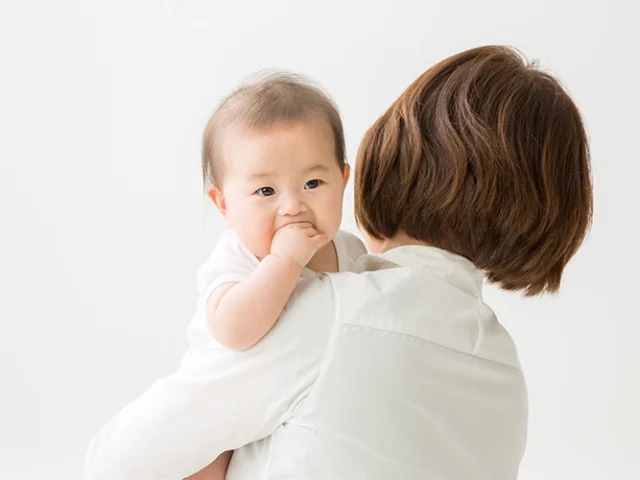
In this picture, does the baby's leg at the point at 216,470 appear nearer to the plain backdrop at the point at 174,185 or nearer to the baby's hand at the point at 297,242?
the baby's hand at the point at 297,242

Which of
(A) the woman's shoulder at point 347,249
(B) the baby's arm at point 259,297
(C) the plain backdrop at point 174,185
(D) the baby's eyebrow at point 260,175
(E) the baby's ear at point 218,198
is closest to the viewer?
(B) the baby's arm at point 259,297

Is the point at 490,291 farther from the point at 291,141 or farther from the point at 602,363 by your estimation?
the point at 291,141

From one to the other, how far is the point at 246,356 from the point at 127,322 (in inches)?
93.4

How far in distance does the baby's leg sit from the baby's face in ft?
1.01

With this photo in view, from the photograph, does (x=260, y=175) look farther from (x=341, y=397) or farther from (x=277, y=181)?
(x=341, y=397)

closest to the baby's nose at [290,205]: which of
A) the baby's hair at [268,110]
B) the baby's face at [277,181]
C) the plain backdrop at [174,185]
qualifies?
the baby's face at [277,181]

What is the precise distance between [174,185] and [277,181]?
2.18 meters

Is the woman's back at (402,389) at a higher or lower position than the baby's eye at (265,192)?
lower

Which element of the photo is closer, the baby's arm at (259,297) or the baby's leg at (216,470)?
the baby's arm at (259,297)

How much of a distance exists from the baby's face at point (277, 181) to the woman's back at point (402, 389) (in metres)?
0.13

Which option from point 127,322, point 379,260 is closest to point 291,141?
point 379,260

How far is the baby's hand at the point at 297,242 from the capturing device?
4.58 feet

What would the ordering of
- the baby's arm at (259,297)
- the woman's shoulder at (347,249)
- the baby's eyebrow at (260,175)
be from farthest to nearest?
the woman's shoulder at (347,249)
the baby's eyebrow at (260,175)
the baby's arm at (259,297)

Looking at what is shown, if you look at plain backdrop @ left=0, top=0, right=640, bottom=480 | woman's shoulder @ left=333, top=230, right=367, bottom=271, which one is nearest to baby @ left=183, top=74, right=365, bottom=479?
woman's shoulder @ left=333, top=230, right=367, bottom=271
